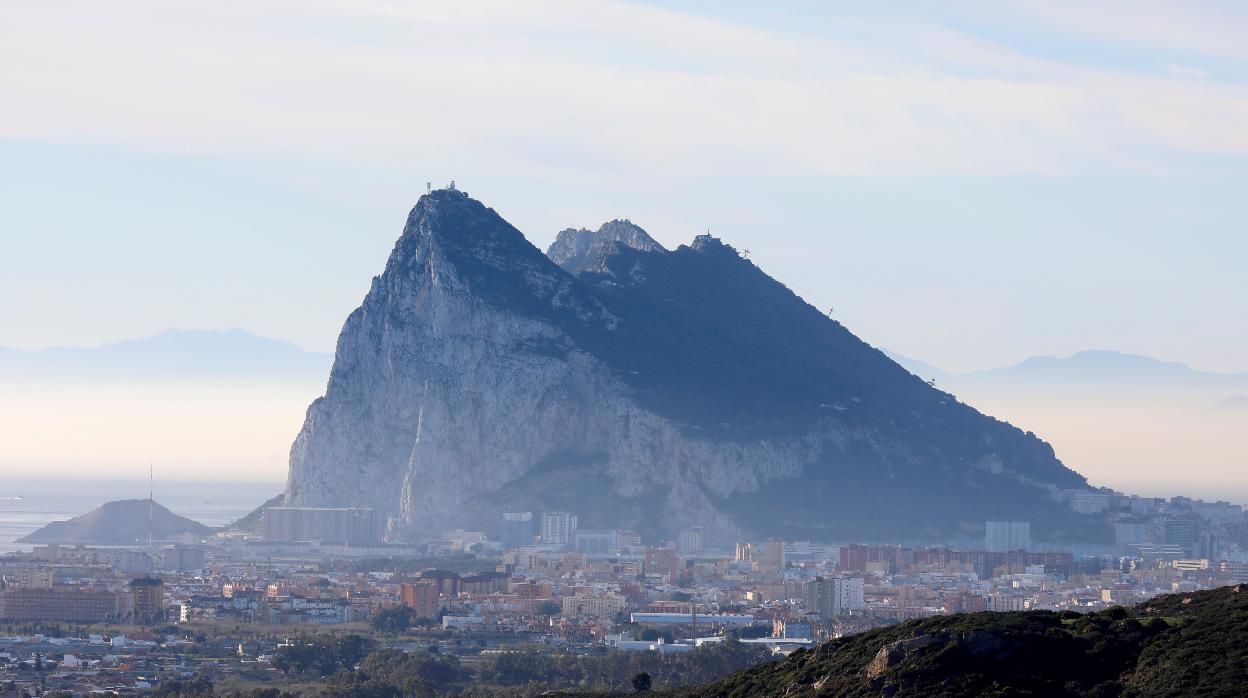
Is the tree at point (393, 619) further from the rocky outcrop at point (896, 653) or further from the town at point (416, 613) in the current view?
the rocky outcrop at point (896, 653)

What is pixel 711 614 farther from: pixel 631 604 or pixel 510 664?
pixel 510 664

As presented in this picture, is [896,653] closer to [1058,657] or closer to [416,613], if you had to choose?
[1058,657]

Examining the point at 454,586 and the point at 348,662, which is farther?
the point at 454,586

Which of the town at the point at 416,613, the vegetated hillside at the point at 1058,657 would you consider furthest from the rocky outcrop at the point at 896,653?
the town at the point at 416,613

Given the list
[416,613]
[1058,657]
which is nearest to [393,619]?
[416,613]

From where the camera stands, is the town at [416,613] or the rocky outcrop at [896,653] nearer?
the rocky outcrop at [896,653]

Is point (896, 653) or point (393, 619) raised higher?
point (896, 653)

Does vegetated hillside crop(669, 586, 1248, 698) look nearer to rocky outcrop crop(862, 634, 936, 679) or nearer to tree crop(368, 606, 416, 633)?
rocky outcrop crop(862, 634, 936, 679)

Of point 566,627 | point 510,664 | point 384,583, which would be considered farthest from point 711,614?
point 510,664

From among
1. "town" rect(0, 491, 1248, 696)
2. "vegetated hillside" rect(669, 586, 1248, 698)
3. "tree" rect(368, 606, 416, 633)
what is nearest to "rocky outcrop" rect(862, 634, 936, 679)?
"vegetated hillside" rect(669, 586, 1248, 698)
